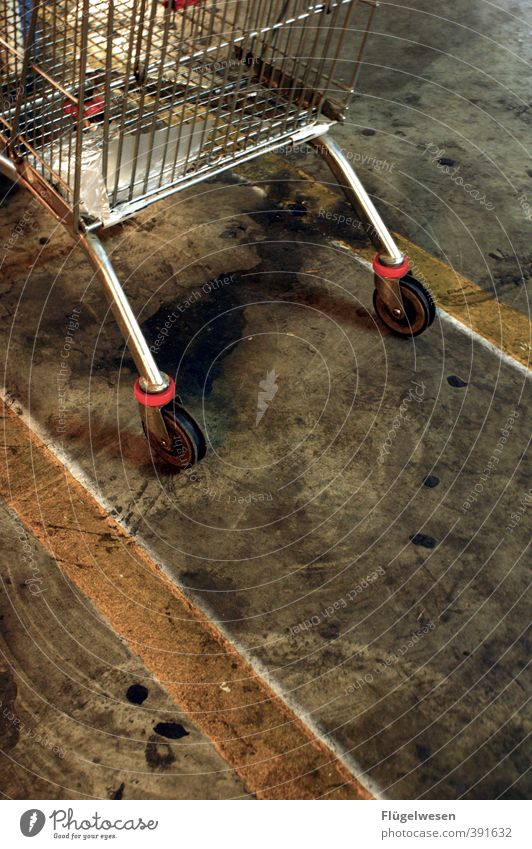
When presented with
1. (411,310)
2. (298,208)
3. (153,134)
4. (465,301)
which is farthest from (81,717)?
(298,208)

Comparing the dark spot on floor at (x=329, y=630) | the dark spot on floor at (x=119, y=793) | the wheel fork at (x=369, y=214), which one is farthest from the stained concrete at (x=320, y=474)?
the dark spot on floor at (x=119, y=793)

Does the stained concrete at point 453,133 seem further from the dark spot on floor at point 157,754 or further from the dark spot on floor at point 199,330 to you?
the dark spot on floor at point 157,754

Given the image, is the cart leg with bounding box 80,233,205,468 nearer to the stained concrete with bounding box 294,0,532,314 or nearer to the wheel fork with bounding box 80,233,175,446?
the wheel fork with bounding box 80,233,175,446

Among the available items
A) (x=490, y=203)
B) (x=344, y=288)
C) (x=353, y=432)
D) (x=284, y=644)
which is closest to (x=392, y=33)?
(x=490, y=203)

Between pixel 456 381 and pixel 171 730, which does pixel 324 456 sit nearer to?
pixel 456 381
